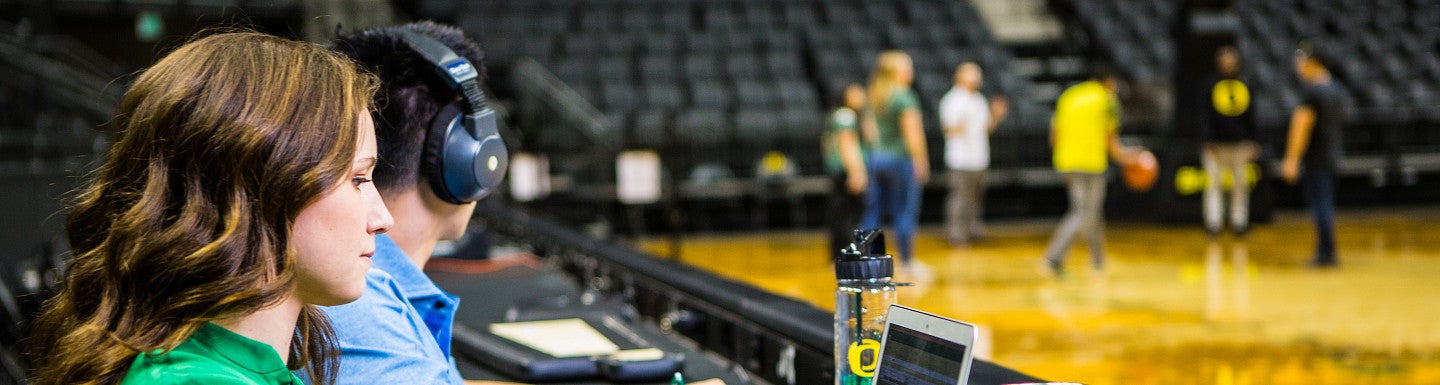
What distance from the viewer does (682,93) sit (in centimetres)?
1052

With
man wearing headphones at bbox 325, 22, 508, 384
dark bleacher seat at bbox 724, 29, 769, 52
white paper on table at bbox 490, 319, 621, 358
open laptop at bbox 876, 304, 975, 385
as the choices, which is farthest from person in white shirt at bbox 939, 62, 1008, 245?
open laptop at bbox 876, 304, 975, 385

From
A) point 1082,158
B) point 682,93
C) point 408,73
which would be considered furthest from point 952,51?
point 408,73

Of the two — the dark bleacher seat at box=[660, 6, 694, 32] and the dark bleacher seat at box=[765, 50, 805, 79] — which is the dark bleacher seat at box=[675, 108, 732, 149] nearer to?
the dark bleacher seat at box=[765, 50, 805, 79]

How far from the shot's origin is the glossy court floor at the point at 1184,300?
3.84 meters

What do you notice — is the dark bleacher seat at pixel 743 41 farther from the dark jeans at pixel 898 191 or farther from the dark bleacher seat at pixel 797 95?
the dark jeans at pixel 898 191

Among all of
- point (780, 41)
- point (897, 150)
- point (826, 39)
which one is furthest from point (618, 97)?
point (897, 150)

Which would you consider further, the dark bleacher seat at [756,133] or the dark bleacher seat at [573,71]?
the dark bleacher seat at [573,71]

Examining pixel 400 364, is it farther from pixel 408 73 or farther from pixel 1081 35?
pixel 1081 35

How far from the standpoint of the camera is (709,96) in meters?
10.4

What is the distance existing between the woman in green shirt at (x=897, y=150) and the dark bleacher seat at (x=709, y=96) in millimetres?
3637

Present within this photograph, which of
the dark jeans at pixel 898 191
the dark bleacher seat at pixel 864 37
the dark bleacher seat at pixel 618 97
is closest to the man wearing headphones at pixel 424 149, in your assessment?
the dark jeans at pixel 898 191

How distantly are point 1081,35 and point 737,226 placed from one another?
4.25 m

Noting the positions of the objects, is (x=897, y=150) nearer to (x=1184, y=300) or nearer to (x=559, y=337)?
(x=1184, y=300)

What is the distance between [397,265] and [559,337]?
2.07ft
